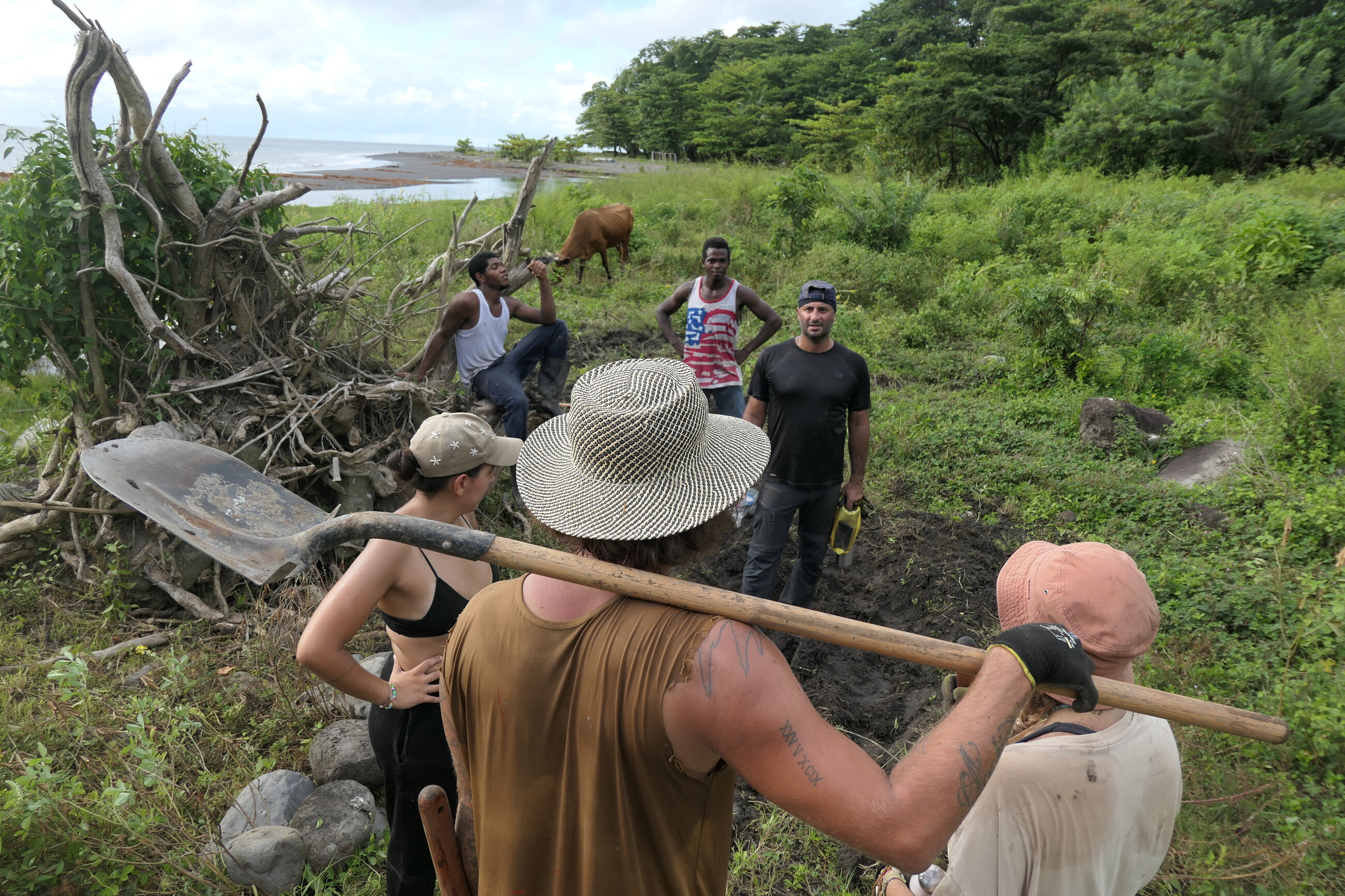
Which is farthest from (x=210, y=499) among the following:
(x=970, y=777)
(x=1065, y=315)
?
(x=1065, y=315)

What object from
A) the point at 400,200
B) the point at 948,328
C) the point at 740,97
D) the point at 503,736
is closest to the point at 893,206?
the point at 948,328

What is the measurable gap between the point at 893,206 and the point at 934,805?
12.0 m

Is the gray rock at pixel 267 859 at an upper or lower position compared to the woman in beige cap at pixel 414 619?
lower

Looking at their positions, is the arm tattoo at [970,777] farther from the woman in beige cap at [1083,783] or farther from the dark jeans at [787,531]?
the dark jeans at [787,531]

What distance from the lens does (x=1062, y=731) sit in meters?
1.46

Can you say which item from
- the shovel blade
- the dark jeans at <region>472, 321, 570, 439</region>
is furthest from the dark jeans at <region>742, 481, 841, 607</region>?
the shovel blade

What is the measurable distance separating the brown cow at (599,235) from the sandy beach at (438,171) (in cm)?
866

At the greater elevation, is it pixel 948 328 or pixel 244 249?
pixel 244 249

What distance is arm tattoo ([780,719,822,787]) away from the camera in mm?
1062

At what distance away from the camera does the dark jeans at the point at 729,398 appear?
513 centimetres

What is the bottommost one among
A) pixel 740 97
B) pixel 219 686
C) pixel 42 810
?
pixel 219 686

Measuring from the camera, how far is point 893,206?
11.8m

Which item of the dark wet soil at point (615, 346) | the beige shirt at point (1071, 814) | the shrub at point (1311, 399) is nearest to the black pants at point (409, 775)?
the beige shirt at point (1071, 814)

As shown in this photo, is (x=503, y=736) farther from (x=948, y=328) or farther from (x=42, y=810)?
(x=948, y=328)
